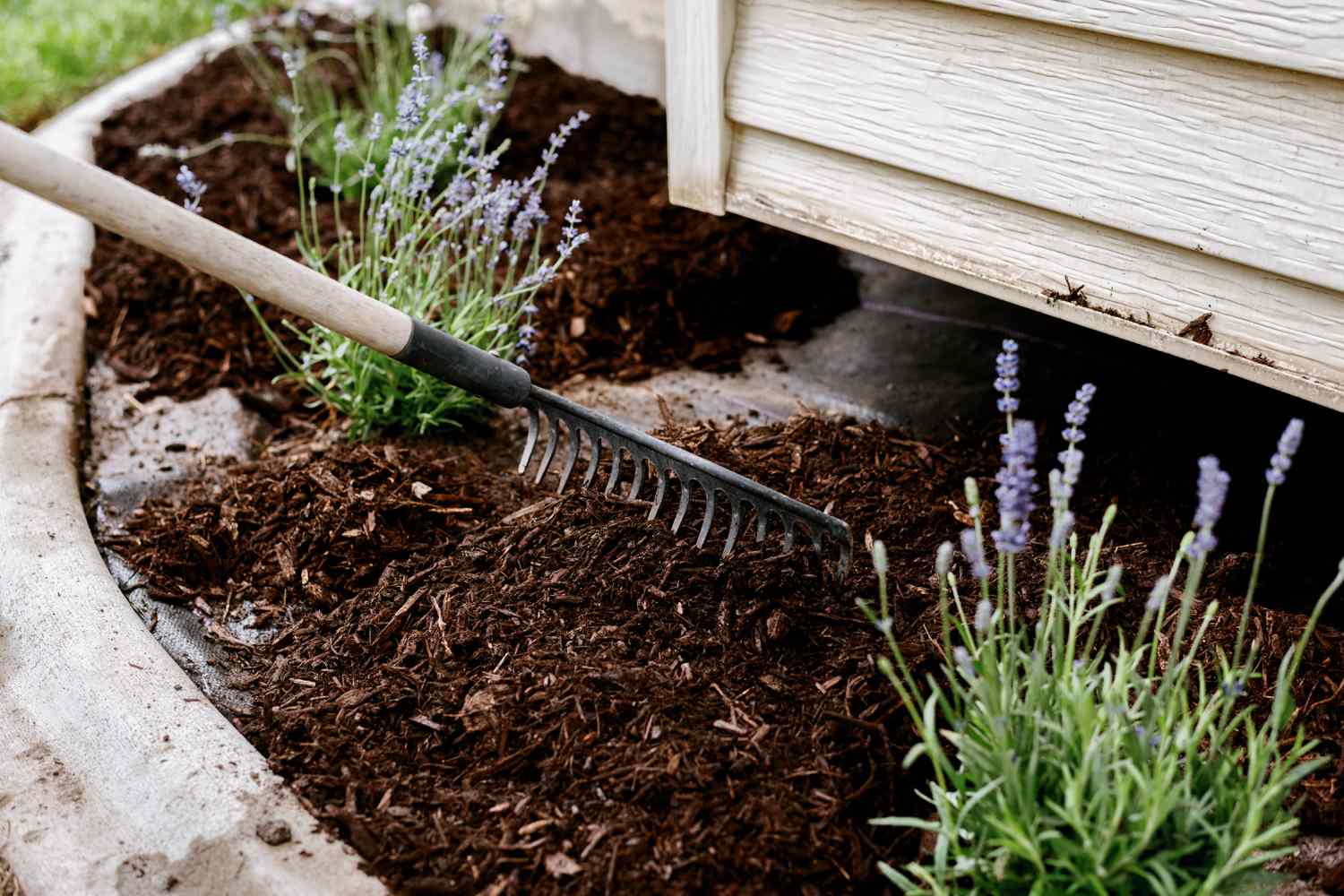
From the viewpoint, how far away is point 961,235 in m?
2.65

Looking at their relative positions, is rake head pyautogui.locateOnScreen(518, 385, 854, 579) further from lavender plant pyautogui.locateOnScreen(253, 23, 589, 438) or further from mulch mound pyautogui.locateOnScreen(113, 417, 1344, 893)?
lavender plant pyautogui.locateOnScreen(253, 23, 589, 438)

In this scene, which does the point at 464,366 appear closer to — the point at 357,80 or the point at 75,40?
the point at 357,80

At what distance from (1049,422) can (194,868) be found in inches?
86.2

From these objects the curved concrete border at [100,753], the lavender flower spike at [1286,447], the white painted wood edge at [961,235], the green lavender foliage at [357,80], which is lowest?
the curved concrete border at [100,753]

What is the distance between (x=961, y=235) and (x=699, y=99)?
0.69 metres

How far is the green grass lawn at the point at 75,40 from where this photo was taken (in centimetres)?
506

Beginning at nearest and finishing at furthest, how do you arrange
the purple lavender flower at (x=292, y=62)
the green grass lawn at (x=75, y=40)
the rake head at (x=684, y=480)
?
the rake head at (x=684, y=480) < the purple lavender flower at (x=292, y=62) < the green grass lawn at (x=75, y=40)

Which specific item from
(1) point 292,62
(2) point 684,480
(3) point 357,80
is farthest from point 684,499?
(3) point 357,80

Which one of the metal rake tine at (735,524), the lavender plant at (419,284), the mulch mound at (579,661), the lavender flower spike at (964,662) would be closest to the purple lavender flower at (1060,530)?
the lavender flower spike at (964,662)

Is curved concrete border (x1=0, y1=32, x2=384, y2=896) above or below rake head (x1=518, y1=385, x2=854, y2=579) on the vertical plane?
below

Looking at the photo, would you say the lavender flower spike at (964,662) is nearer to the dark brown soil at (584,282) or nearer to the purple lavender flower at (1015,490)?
the purple lavender flower at (1015,490)

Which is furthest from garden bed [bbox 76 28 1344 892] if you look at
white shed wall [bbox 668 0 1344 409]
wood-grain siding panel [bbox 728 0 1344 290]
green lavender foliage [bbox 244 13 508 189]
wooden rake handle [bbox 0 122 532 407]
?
green lavender foliage [bbox 244 13 508 189]

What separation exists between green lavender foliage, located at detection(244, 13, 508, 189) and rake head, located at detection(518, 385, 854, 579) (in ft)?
3.98

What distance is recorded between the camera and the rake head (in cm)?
232
